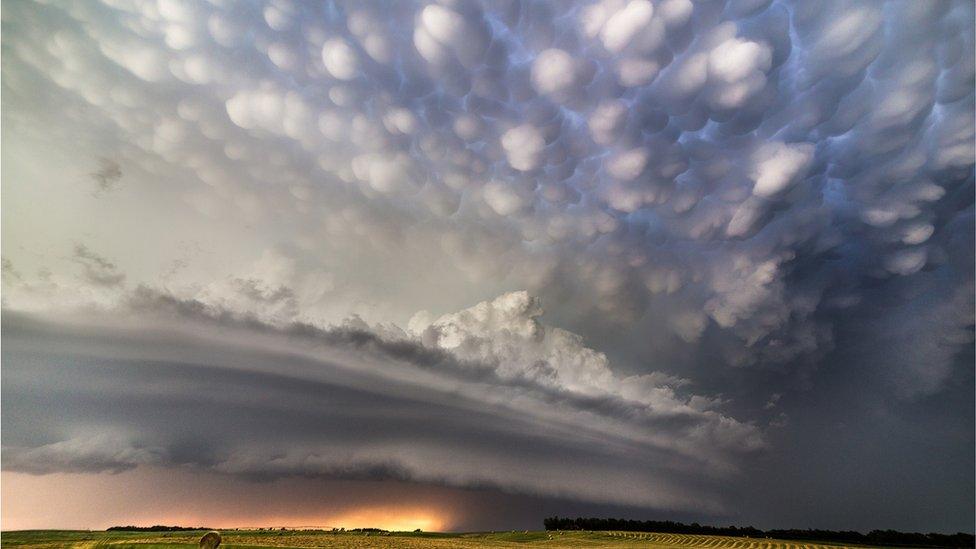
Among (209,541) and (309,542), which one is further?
(309,542)

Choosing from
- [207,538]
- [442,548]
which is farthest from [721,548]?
[207,538]

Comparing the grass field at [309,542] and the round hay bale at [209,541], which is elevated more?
the round hay bale at [209,541]

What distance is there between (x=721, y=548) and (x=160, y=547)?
4683 inches

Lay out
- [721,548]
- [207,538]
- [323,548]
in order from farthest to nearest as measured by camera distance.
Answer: [721,548] < [323,548] < [207,538]

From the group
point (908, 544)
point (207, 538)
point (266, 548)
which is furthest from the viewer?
point (908, 544)

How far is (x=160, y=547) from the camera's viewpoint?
64.2 meters

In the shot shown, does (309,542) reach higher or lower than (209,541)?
lower

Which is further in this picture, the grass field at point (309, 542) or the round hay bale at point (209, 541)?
the grass field at point (309, 542)

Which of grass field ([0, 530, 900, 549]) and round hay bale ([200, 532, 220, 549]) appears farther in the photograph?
grass field ([0, 530, 900, 549])


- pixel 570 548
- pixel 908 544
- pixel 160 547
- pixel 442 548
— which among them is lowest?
pixel 908 544

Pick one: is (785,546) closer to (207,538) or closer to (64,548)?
(207,538)

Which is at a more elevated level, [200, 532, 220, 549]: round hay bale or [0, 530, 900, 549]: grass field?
[200, 532, 220, 549]: round hay bale

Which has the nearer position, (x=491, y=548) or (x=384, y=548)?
(x=384, y=548)

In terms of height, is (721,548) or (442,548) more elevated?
(442,548)
